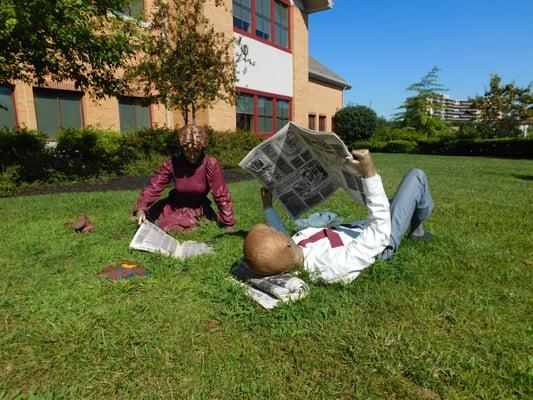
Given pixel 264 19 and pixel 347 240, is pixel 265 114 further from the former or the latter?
pixel 347 240

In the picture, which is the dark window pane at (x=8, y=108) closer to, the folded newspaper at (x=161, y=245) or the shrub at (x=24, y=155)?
the shrub at (x=24, y=155)

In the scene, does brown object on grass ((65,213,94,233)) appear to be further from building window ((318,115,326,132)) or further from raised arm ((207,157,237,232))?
building window ((318,115,326,132))

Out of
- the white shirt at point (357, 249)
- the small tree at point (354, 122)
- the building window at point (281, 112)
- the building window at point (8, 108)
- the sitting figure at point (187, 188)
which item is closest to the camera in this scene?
the white shirt at point (357, 249)

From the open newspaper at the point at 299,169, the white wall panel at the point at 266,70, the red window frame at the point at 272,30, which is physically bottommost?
the open newspaper at the point at 299,169

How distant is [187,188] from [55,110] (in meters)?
10.2

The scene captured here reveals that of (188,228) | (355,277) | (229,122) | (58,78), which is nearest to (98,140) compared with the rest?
(58,78)

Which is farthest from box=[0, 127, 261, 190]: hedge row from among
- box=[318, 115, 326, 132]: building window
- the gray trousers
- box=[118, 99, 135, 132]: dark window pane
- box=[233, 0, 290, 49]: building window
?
box=[318, 115, 326, 132]: building window

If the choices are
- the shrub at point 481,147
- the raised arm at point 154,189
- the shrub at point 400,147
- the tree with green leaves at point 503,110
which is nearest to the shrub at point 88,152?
the raised arm at point 154,189

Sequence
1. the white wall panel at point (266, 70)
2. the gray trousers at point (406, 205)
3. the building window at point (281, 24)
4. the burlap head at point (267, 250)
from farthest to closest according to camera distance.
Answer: the building window at point (281, 24) < the white wall panel at point (266, 70) < the gray trousers at point (406, 205) < the burlap head at point (267, 250)

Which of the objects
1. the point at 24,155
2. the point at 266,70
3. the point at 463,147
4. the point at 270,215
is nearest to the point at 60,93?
the point at 24,155

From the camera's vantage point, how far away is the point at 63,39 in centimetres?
729

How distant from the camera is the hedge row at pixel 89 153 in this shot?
30.8 feet

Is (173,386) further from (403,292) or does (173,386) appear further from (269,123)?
(269,123)

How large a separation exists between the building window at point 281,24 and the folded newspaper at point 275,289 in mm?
19265
